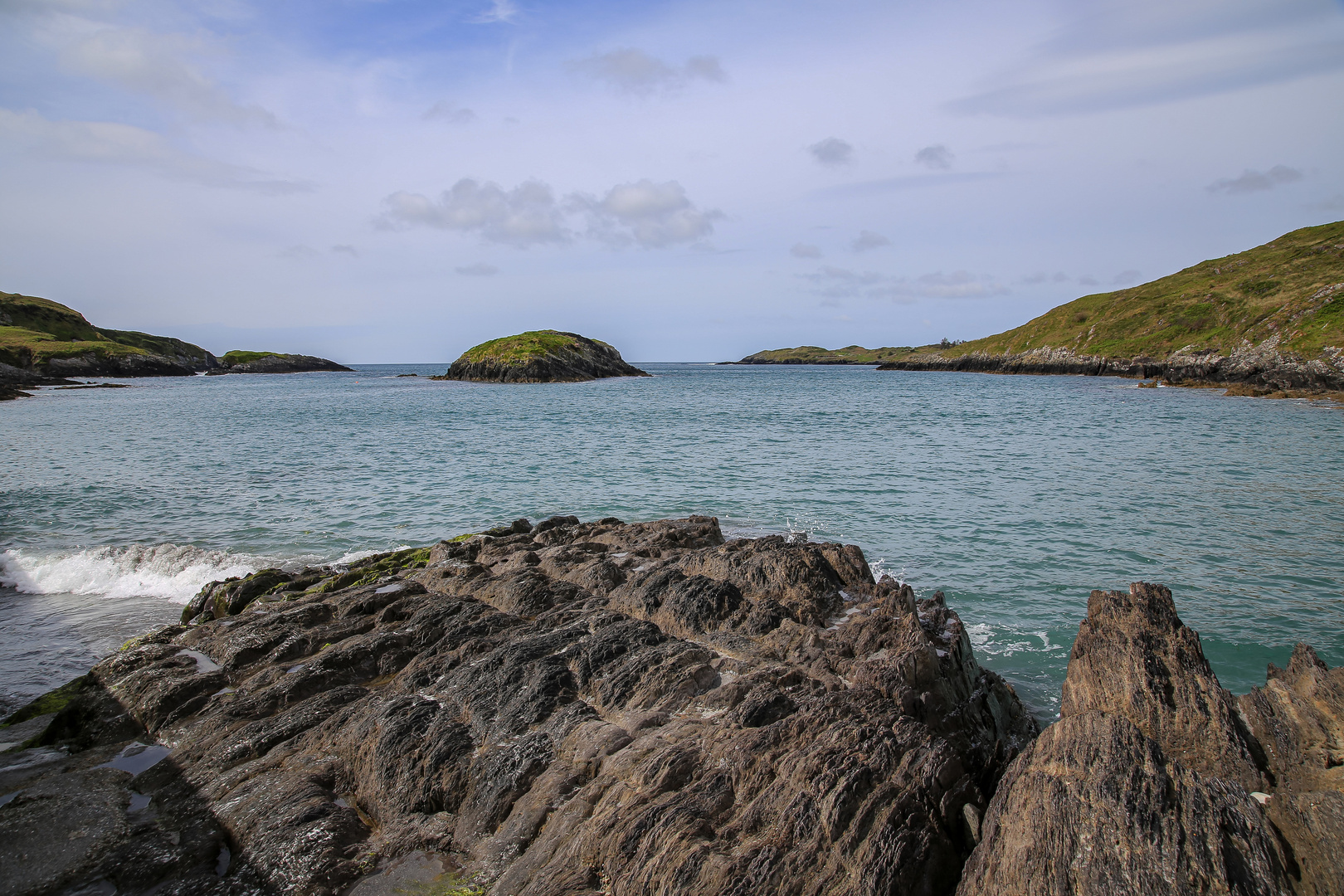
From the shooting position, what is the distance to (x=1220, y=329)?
9556cm

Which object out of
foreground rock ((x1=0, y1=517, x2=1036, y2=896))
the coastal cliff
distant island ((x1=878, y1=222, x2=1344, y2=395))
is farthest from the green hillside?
the coastal cliff

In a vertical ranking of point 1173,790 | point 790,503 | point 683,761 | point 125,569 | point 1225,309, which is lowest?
point 125,569

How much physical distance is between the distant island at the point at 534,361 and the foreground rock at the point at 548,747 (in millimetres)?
114347

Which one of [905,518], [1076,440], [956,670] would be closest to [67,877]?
[956,670]

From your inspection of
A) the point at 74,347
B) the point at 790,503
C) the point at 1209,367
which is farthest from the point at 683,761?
the point at 74,347

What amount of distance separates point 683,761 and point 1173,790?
4391 millimetres

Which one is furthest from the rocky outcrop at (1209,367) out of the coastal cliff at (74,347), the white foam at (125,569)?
the coastal cliff at (74,347)

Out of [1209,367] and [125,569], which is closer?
[125,569]

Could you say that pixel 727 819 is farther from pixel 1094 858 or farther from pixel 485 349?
pixel 485 349

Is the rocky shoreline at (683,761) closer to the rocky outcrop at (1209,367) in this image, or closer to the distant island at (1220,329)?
the distant island at (1220,329)

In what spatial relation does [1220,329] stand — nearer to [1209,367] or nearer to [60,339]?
[1209,367]

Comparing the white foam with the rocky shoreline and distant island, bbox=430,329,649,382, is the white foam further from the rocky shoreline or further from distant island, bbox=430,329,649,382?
distant island, bbox=430,329,649,382

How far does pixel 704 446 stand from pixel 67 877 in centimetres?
3626

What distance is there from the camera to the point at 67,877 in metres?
6.50
